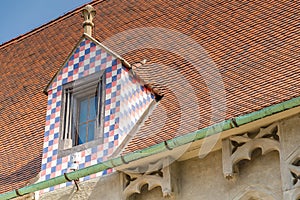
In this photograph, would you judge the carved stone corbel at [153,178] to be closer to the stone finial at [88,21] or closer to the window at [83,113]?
the window at [83,113]

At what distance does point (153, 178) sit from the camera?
30.9ft

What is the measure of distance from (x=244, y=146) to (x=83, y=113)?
262 centimetres

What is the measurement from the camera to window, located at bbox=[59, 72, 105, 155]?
10477 millimetres

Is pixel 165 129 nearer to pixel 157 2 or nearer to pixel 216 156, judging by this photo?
pixel 216 156

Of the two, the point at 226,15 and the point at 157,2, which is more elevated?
the point at 157,2

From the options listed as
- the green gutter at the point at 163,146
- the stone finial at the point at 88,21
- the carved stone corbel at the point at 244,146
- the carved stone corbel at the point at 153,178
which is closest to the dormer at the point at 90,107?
the stone finial at the point at 88,21

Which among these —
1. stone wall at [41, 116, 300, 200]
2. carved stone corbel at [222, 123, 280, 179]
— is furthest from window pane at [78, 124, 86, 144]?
carved stone corbel at [222, 123, 280, 179]

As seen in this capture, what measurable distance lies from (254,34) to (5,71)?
518 centimetres

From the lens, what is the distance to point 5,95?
13820 millimetres

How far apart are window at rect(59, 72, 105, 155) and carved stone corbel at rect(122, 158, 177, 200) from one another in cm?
82

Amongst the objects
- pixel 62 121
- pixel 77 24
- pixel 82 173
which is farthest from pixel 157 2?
pixel 82 173

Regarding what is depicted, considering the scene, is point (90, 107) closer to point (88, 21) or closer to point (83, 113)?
point (83, 113)

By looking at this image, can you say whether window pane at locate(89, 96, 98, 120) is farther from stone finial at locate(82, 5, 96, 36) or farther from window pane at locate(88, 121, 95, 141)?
stone finial at locate(82, 5, 96, 36)

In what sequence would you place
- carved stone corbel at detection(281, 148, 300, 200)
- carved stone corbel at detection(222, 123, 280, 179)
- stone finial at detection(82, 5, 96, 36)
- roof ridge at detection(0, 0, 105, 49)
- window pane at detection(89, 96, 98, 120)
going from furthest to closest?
roof ridge at detection(0, 0, 105, 49)
stone finial at detection(82, 5, 96, 36)
window pane at detection(89, 96, 98, 120)
carved stone corbel at detection(222, 123, 280, 179)
carved stone corbel at detection(281, 148, 300, 200)
